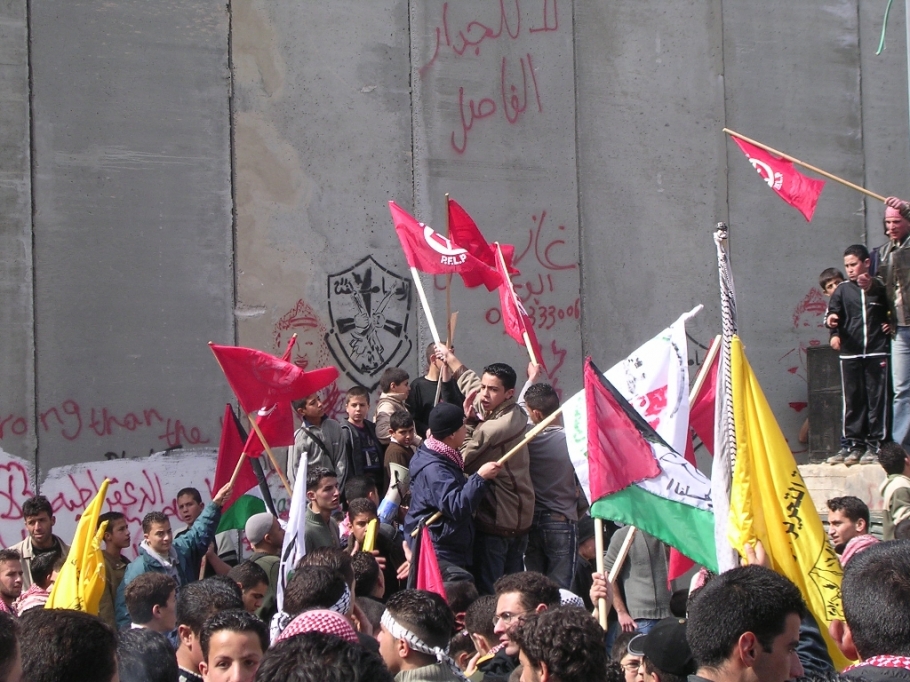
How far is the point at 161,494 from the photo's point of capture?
10125 mm

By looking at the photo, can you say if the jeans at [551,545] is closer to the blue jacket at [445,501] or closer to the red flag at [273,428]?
the blue jacket at [445,501]

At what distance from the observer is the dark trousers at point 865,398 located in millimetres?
9820

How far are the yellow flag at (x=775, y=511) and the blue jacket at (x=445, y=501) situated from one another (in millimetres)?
2238

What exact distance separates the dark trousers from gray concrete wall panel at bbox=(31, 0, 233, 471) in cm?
527

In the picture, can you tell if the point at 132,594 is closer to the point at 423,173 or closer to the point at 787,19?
the point at 423,173

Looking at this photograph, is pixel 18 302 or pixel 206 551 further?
pixel 18 302

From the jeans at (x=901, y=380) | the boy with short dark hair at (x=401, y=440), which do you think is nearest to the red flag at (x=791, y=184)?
Answer: the jeans at (x=901, y=380)

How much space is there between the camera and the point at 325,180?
11.2 metres

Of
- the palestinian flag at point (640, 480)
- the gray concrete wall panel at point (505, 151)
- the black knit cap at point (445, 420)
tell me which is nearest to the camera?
the palestinian flag at point (640, 480)

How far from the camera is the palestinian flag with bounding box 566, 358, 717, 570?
5.68 m

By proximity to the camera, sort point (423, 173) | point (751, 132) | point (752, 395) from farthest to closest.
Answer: point (751, 132) → point (423, 173) → point (752, 395)

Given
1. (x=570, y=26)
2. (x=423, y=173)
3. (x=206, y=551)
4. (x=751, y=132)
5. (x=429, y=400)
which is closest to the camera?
(x=206, y=551)

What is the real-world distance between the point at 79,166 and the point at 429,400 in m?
3.59

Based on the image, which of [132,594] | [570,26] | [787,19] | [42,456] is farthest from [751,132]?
[132,594]
